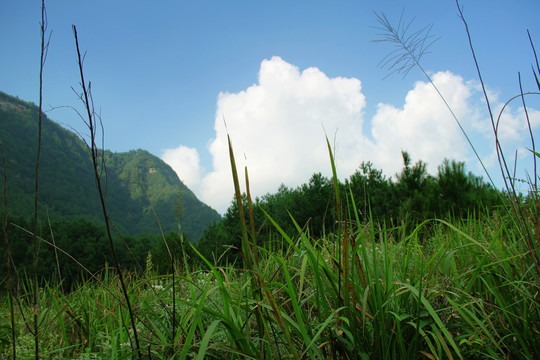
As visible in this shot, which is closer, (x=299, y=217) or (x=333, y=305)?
(x=333, y=305)

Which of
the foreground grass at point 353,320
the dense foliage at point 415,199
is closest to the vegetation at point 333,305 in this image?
the foreground grass at point 353,320

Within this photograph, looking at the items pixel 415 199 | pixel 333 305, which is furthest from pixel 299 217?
pixel 333 305

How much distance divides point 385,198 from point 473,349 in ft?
46.7

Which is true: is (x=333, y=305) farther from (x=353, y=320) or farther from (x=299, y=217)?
(x=299, y=217)

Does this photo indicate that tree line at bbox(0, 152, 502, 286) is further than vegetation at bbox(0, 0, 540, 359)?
Yes

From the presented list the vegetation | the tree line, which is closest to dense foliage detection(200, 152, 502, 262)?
the tree line

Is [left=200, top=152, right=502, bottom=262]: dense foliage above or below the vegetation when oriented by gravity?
above

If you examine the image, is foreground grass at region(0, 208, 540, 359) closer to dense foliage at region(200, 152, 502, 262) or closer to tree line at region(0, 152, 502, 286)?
tree line at region(0, 152, 502, 286)

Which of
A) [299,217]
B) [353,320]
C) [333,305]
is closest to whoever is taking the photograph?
[353,320]

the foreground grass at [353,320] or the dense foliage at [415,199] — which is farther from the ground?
the dense foliage at [415,199]

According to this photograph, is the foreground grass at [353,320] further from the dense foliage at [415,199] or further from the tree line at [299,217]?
the dense foliage at [415,199]

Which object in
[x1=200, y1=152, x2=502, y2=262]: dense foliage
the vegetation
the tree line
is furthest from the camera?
[x1=200, y1=152, x2=502, y2=262]: dense foliage

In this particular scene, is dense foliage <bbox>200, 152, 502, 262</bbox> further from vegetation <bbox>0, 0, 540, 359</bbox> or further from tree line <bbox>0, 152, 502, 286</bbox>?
vegetation <bbox>0, 0, 540, 359</bbox>

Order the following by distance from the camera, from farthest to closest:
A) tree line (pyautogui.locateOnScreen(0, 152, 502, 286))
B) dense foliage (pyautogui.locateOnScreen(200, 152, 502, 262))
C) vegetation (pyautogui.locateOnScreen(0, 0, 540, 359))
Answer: dense foliage (pyautogui.locateOnScreen(200, 152, 502, 262))
tree line (pyautogui.locateOnScreen(0, 152, 502, 286))
vegetation (pyautogui.locateOnScreen(0, 0, 540, 359))
